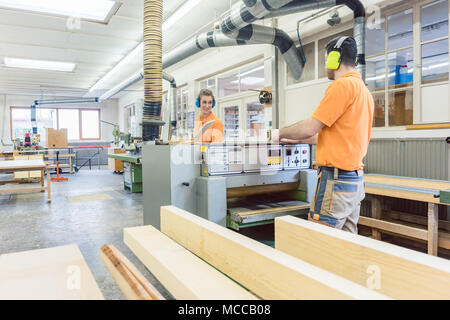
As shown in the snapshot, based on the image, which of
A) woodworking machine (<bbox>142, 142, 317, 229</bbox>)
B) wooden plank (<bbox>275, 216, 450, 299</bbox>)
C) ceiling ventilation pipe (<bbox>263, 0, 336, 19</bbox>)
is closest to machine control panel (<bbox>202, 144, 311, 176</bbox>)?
woodworking machine (<bbox>142, 142, 317, 229</bbox>)

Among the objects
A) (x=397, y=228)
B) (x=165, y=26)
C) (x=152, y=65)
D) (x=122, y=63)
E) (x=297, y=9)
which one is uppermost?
(x=122, y=63)

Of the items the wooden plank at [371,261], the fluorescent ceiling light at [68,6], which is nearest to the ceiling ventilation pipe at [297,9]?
the fluorescent ceiling light at [68,6]

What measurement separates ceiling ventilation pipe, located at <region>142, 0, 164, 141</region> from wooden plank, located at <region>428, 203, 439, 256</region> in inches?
95.9

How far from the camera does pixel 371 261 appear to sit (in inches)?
23.6

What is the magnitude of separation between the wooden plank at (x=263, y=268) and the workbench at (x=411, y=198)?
189 centimetres

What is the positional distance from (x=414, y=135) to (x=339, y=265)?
3062 mm

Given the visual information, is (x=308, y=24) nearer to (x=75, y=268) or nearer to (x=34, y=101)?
(x=75, y=268)

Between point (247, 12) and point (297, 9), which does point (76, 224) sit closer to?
point (247, 12)

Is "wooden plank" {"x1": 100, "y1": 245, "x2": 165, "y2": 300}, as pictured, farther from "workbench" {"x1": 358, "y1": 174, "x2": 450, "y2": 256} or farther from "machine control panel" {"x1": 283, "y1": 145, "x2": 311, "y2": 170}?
"workbench" {"x1": 358, "y1": 174, "x2": 450, "y2": 256}

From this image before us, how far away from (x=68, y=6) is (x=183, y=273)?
534 centimetres

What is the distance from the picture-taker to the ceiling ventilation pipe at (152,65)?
2818mm

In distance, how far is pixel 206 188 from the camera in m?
1.83

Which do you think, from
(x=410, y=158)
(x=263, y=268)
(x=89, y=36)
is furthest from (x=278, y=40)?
(x=263, y=268)
